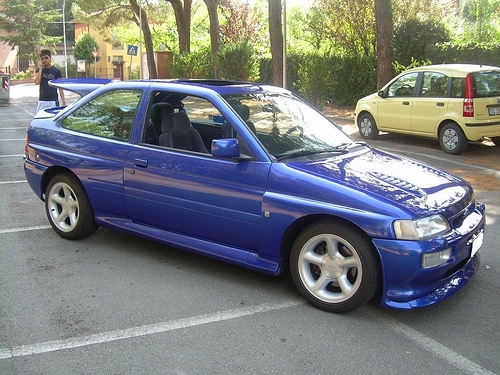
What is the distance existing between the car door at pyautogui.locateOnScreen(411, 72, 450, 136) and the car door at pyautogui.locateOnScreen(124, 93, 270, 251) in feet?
24.6

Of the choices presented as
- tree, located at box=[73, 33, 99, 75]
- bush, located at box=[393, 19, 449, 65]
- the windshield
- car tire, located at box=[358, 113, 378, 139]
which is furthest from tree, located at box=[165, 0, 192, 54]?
tree, located at box=[73, 33, 99, 75]

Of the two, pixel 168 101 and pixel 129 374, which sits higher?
pixel 168 101

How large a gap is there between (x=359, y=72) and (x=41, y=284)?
1848 cm

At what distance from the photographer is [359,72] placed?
21547 mm

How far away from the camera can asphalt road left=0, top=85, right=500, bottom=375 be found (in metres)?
3.48

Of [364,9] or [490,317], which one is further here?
[364,9]

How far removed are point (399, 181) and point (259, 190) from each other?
1.03 meters

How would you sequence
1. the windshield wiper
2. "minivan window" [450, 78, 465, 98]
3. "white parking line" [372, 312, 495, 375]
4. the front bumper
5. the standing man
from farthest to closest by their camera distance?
1. the standing man
2. "minivan window" [450, 78, 465, 98]
3. the windshield wiper
4. the front bumper
5. "white parking line" [372, 312, 495, 375]

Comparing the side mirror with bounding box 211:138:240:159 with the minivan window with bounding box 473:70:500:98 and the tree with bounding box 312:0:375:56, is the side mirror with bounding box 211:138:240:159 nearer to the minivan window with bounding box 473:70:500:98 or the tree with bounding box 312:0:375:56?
the minivan window with bounding box 473:70:500:98

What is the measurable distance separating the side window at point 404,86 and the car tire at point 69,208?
27.9ft

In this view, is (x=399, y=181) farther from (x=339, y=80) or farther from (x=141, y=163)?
(x=339, y=80)

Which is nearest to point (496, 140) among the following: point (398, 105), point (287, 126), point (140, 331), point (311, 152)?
point (398, 105)

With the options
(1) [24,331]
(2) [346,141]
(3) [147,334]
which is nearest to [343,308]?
(3) [147,334]

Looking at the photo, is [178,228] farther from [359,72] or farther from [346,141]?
[359,72]
